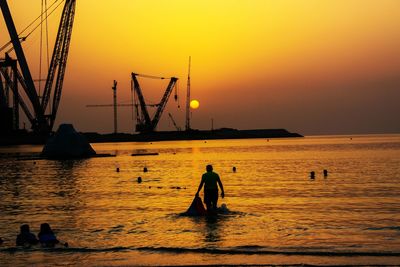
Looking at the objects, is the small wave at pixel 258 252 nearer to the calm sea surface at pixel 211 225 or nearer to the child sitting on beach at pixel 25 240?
the calm sea surface at pixel 211 225

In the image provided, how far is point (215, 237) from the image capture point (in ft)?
82.3

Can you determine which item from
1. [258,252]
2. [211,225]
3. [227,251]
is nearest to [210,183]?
[211,225]

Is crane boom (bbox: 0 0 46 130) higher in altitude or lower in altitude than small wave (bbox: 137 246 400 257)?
higher

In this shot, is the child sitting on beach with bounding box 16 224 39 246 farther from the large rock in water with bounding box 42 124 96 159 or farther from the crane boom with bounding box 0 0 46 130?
the crane boom with bounding box 0 0 46 130

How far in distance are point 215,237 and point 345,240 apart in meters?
4.94

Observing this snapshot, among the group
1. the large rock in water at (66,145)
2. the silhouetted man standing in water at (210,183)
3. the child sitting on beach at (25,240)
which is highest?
the large rock in water at (66,145)

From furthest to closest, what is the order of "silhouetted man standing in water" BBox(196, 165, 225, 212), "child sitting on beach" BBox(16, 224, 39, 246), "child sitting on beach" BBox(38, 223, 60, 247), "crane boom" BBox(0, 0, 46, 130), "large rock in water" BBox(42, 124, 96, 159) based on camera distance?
"crane boom" BBox(0, 0, 46, 130) < "large rock in water" BBox(42, 124, 96, 159) < "silhouetted man standing in water" BBox(196, 165, 225, 212) < "child sitting on beach" BBox(16, 224, 39, 246) < "child sitting on beach" BBox(38, 223, 60, 247)

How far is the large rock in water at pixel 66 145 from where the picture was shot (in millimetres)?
107188

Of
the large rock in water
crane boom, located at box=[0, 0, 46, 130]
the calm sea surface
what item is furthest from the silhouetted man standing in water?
crane boom, located at box=[0, 0, 46, 130]

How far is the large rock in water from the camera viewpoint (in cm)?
10719

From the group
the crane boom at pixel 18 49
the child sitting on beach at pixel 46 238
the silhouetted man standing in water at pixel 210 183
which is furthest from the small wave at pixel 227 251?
the crane boom at pixel 18 49

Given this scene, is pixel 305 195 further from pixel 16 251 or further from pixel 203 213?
pixel 16 251

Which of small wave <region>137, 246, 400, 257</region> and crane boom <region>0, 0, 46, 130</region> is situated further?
crane boom <region>0, 0, 46, 130</region>

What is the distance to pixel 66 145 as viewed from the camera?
111 m
